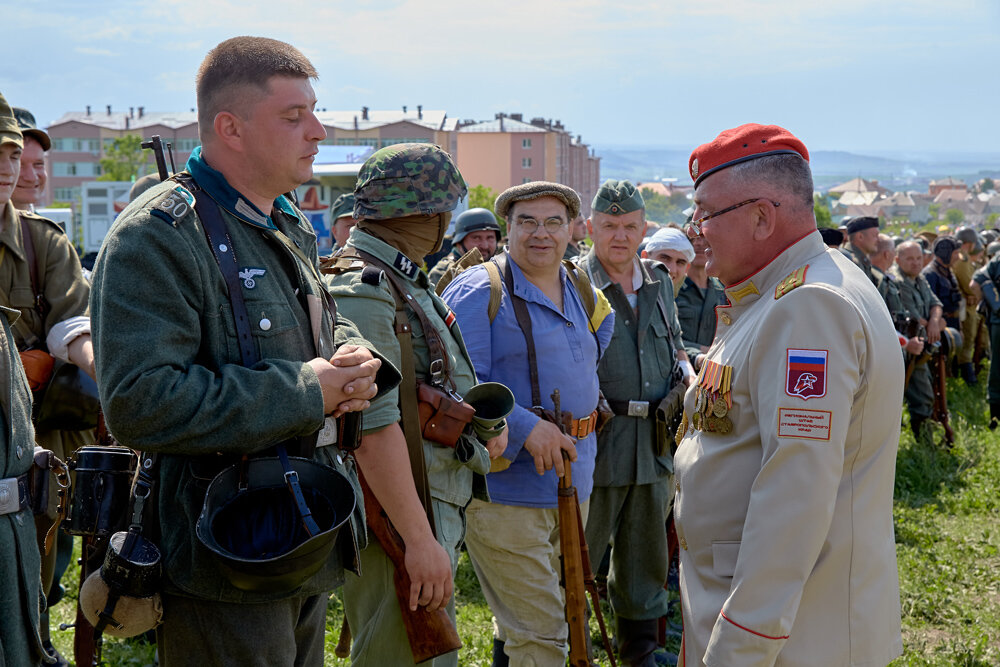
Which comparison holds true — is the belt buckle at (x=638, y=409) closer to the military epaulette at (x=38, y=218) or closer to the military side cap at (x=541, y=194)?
the military side cap at (x=541, y=194)

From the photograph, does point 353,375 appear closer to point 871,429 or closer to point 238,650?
point 238,650

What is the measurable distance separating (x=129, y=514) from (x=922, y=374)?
29.8ft

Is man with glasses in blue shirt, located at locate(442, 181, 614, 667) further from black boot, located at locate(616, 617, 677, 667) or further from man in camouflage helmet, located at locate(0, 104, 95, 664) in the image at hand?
man in camouflage helmet, located at locate(0, 104, 95, 664)

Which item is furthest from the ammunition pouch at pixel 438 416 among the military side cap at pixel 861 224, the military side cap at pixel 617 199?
the military side cap at pixel 861 224

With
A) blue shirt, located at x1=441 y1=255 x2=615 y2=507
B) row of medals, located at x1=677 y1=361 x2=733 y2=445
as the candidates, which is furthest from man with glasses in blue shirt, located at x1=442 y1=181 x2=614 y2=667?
row of medals, located at x1=677 y1=361 x2=733 y2=445

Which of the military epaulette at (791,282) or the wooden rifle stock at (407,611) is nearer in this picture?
the military epaulette at (791,282)

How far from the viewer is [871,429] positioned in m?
2.31

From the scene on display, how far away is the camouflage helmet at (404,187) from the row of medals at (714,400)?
1094mm

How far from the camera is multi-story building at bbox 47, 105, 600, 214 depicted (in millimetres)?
80500

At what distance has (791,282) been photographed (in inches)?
92.9

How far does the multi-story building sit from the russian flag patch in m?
69.6

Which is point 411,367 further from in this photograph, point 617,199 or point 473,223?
point 473,223

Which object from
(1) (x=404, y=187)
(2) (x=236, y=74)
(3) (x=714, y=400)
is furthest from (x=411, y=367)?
(2) (x=236, y=74)

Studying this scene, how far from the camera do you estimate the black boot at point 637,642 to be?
15.5 ft
